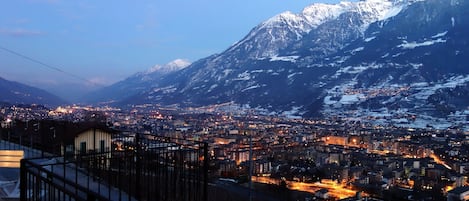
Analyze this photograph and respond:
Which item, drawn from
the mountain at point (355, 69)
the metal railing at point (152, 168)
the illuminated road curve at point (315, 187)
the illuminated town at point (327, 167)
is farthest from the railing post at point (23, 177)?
the mountain at point (355, 69)

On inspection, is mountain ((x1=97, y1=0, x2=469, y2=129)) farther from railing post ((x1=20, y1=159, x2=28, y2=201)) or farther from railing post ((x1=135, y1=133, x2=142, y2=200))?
railing post ((x1=20, y1=159, x2=28, y2=201))

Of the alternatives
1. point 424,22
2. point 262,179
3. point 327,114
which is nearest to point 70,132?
point 262,179

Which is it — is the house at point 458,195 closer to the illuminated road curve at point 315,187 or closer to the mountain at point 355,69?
the illuminated road curve at point 315,187

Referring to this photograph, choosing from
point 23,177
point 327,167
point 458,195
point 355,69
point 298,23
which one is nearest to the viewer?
point 23,177

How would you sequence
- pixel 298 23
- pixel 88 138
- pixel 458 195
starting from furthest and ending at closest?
pixel 298 23 → pixel 458 195 → pixel 88 138

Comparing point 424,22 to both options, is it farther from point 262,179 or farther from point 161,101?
point 262,179

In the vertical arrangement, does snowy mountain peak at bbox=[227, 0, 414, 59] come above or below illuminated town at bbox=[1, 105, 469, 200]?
above

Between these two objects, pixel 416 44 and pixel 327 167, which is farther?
pixel 416 44

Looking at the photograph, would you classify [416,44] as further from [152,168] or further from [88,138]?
[152,168]

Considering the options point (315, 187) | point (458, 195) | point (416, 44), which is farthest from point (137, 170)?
point (416, 44)

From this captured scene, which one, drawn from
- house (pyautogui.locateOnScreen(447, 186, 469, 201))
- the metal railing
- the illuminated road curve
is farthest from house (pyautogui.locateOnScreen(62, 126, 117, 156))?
house (pyautogui.locateOnScreen(447, 186, 469, 201))
